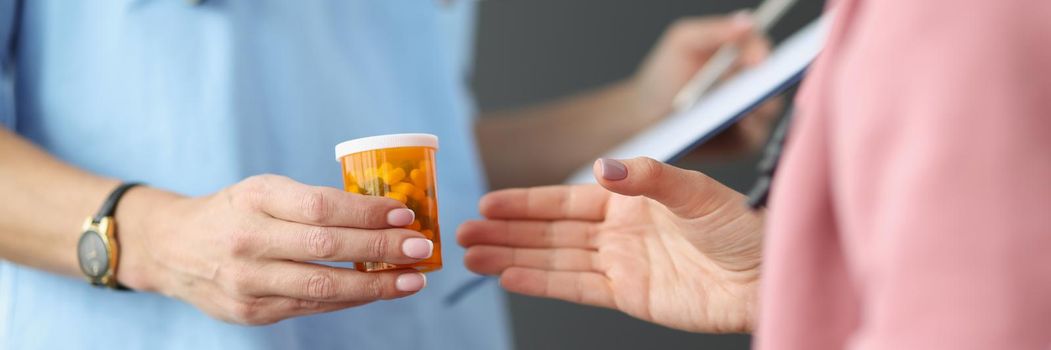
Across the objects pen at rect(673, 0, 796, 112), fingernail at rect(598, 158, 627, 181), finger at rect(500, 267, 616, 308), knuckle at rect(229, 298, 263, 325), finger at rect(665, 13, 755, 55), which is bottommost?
knuckle at rect(229, 298, 263, 325)

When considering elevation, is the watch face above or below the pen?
below

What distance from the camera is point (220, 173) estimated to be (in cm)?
110

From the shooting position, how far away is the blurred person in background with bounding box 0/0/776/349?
846 millimetres

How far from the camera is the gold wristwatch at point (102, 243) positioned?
0.97m

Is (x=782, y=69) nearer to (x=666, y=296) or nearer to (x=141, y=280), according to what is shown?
(x=666, y=296)

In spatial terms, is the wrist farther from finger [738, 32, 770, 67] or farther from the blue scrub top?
finger [738, 32, 770, 67]

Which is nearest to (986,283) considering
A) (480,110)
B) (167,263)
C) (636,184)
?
(636,184)

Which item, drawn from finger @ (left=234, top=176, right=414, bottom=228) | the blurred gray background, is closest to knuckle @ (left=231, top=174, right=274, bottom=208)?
Answer: finger @ (left=234, top=176, right=414, bottom=228)

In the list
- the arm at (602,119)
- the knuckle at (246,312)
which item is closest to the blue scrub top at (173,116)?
the knuckle at (246,312)

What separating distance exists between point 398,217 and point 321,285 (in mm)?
93

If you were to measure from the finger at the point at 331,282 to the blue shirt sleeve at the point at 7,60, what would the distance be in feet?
1.45

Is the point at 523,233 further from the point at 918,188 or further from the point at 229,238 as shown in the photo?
the point at 918,188

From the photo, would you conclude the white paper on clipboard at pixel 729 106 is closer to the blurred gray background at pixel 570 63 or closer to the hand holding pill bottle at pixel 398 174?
the hand holding pill bottle at pixel 398 174

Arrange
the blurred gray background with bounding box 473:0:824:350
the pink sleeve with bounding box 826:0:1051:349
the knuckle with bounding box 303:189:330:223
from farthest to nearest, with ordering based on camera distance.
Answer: the blurred gray background with bounding box 473:0:824:350, the knuckle with bounding box 303:189:330:223, the pink sleeve with bounding box 826:0:1051:349
